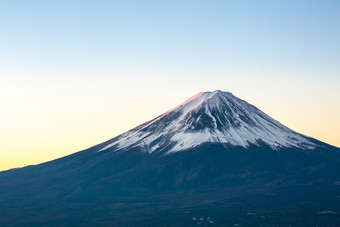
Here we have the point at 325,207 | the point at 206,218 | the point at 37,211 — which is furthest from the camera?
the point at 37,211

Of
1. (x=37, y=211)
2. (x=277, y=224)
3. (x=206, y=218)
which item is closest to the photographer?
(x=277, y=224)

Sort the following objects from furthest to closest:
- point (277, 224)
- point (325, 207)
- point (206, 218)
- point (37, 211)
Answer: point (37, 211) < point (325, 207) < point (206, 218) < point (277, 224)

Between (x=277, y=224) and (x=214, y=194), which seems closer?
(x=277, y=224)

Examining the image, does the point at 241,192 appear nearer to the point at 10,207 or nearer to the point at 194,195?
the point at 194,195

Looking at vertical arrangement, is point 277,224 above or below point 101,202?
below

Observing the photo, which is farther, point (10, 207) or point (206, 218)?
point (10, 207)

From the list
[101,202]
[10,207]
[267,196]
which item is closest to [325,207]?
[267,196]

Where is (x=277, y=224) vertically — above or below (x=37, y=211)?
below

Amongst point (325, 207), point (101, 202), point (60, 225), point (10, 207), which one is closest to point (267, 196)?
point (325, 207)

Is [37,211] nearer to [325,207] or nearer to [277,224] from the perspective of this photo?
[277,224]
